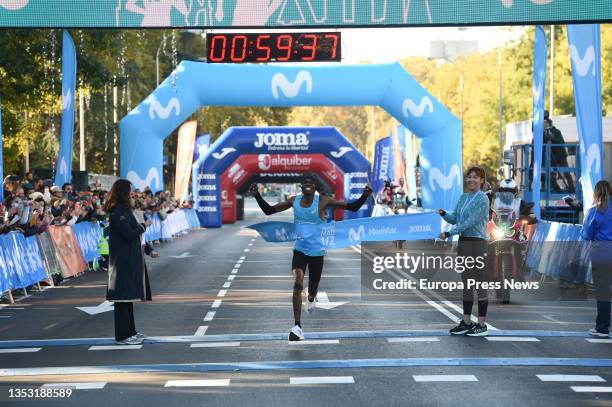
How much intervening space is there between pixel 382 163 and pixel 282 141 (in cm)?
538

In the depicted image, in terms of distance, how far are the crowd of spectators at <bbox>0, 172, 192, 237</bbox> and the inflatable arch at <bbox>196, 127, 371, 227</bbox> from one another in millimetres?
20658

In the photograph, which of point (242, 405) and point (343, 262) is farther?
point (343, 262)

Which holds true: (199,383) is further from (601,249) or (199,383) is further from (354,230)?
(354,230)

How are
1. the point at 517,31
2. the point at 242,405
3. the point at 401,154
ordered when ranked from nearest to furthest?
the point at 242,405, the point at 401,154, the point at 517,31

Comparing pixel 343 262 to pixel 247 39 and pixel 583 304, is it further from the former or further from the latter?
pixel 583 304

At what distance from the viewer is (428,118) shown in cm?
3675

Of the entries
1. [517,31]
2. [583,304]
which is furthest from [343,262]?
[517,31]

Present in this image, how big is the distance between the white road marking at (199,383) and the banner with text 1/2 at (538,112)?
49.4ft

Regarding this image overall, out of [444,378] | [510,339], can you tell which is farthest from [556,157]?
[444,378]

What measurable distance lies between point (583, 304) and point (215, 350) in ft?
24.6

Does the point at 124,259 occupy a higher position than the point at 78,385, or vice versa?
the point at 124,259

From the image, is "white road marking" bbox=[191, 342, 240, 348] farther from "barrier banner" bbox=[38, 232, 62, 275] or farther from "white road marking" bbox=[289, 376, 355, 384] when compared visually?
"barrier banner" bbox=[38, 232, 62, 275]

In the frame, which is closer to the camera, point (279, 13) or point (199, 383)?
point (199, 383)

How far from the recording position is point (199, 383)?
34.4 ft
